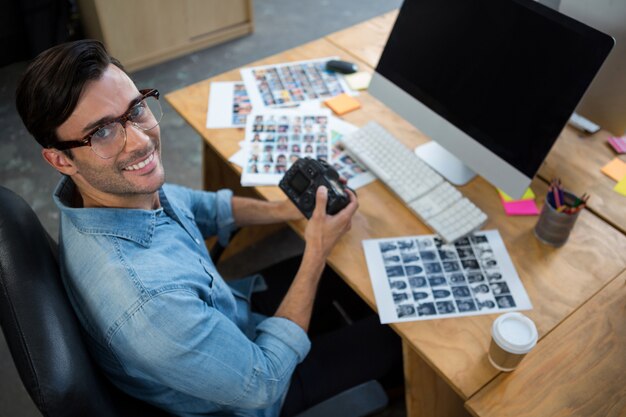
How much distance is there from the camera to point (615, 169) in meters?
1.48

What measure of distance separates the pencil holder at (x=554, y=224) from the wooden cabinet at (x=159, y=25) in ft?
8.35

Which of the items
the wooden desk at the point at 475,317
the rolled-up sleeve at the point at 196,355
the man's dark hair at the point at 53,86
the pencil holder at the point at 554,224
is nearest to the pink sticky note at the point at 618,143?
the wooden desk at the point at 475,317

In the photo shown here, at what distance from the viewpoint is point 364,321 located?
4.56 ft

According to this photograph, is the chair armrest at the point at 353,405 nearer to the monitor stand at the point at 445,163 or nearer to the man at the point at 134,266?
the man at the point at 134,266

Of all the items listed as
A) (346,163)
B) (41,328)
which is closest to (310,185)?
(346,163)

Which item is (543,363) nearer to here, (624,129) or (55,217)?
(624,129)

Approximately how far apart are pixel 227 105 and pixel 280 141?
0.26m

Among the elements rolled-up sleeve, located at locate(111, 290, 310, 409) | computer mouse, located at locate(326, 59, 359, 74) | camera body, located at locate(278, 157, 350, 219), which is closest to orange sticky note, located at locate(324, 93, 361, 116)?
computer mouse, located at locate(326, 59, 359, 74)

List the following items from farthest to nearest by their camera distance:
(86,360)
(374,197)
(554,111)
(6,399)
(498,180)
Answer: (6,399) < (374,197) < (498,180) < (554,111) < (86,360)

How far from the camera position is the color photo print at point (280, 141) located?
1.50m

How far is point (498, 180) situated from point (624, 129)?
48 cm

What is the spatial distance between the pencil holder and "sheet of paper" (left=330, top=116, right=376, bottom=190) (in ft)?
1.51

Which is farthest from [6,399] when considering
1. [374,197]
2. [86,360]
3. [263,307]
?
[374,197]

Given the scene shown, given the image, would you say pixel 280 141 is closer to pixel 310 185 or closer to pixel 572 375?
pixel 310 185
